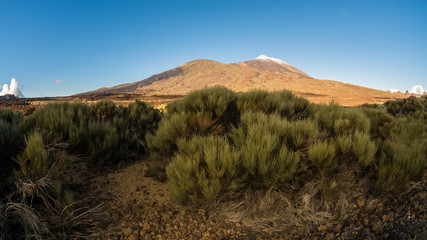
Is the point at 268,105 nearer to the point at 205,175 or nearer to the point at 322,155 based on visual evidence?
the point at 322,155

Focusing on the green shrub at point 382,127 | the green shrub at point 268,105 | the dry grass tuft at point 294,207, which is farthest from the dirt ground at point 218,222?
the green shrub at point 268,105

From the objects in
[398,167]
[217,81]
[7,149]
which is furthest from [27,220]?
[217,81]

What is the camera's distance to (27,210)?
7.96 ft

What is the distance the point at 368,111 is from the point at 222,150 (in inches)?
201

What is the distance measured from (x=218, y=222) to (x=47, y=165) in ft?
7.78

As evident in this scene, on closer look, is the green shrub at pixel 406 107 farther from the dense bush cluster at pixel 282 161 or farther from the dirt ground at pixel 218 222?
the dirt ground at pixel 218 222

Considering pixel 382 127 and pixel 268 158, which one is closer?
pixel 268 158

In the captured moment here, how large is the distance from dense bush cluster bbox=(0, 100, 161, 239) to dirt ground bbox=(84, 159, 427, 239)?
0.42m

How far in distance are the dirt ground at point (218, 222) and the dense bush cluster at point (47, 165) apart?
1.38ft

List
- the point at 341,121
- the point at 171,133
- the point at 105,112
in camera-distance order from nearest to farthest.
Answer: the point at 341,121
the point at 171,133
the point at 105,112

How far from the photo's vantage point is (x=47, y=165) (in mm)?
3020

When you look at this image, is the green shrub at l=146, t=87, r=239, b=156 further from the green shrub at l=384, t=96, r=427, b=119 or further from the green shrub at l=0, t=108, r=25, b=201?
the green shrub at l=384, t=96, r=427, b=119

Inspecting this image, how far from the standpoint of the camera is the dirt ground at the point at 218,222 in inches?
104

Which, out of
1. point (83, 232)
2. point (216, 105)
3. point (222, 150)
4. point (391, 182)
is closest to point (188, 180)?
point (222, 150)
